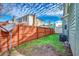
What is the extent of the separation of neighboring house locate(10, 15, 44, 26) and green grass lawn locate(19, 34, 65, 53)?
0.25 metres

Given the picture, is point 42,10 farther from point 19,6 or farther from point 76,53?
point 76,53

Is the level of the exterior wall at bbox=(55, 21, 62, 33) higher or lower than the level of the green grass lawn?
higher

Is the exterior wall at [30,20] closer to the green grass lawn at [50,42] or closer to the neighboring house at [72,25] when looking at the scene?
the green grass lawn at [50,42]

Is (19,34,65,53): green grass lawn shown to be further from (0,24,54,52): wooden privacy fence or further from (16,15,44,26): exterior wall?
(16,15,44,26): exterior wall

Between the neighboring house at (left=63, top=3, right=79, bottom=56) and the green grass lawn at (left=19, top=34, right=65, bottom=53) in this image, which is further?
the green grass lawn at (left=19, top=34, right=65, bottom=53)

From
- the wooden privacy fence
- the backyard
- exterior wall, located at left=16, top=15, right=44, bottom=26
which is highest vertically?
exterior wall, located at left=16, top=15, right=44, bottom=26

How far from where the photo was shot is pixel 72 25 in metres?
3.46

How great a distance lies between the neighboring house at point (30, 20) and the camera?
3.52 metres

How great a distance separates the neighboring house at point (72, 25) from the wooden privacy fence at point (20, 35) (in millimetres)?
255

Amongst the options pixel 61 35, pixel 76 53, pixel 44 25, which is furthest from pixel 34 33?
pixel 76 53

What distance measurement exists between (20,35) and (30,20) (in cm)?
29

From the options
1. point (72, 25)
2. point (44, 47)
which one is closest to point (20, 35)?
point (44, 47)

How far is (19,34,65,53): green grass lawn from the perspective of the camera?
3.53m

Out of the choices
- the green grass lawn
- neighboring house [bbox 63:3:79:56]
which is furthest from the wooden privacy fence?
neighboring house [bbox 63:3:79:56]
